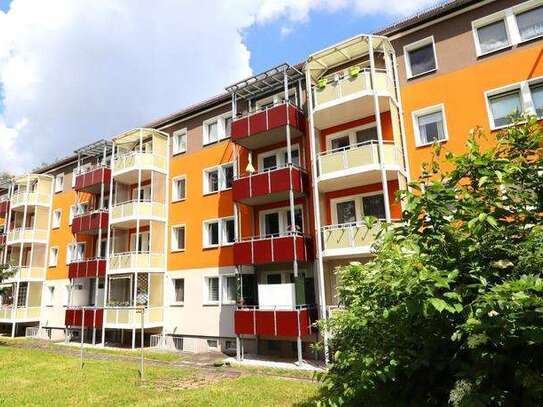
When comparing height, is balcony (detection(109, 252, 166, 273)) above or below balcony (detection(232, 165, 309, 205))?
below

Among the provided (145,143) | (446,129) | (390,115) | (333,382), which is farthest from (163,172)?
(333,382)

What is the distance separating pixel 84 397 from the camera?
12.0 metres

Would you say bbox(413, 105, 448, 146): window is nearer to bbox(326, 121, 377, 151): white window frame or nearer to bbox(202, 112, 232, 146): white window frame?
bbox(326, 121, 377, 151): white window frame

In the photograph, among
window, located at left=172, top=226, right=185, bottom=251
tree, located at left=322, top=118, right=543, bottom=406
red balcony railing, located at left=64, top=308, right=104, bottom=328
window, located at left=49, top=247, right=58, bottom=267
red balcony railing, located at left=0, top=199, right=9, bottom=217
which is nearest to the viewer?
tree, located at left=322, top=118, right=543, bottom=406

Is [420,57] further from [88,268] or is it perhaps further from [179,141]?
[88,268]

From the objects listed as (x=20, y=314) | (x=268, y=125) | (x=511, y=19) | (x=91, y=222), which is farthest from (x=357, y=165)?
(x=20, y=314)

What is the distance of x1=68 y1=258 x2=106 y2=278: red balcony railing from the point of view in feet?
83.4

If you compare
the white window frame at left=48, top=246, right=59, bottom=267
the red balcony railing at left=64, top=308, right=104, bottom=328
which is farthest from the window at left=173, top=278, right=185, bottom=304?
the white window frame at left=48, top=246, right=59, bottom=267

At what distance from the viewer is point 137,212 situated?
24109mm

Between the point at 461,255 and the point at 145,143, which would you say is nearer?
the point at 461,255

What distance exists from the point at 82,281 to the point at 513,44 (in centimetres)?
2971

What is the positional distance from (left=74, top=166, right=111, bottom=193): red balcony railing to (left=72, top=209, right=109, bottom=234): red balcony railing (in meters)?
2.03

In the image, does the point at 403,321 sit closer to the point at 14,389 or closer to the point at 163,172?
the point at 14,389

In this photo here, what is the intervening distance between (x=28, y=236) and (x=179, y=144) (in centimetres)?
1675
